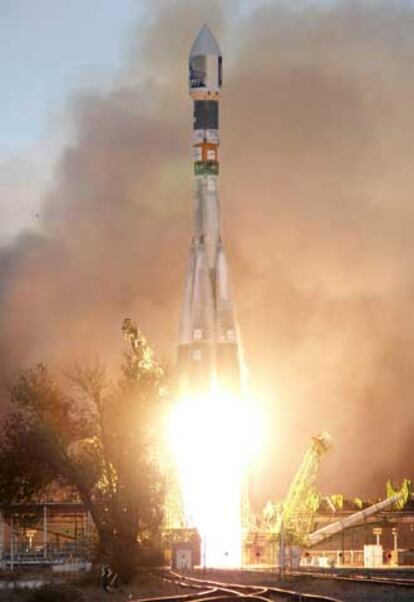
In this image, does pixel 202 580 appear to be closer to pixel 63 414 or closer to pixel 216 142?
pixel 63 414

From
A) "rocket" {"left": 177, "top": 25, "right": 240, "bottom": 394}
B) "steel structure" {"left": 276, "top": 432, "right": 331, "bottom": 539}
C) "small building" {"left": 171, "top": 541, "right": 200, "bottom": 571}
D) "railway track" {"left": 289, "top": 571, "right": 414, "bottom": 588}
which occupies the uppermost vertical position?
"rocket" {"left": 177, "top": 25, "right": 240, "bottom": 394}

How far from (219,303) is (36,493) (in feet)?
86.5

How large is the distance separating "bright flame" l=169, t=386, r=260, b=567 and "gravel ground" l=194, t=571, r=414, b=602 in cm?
2413

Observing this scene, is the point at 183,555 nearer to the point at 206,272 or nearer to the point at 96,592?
the point at 96,592

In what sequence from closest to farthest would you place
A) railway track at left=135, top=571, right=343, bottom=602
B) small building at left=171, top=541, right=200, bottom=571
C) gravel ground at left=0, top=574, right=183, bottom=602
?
railway track at left=135, top=571, right=343, bottom=602
gravel ground at left=0, top=574, right=183, bottom=602
small building at left=171, top=541, right=200, bottom=571

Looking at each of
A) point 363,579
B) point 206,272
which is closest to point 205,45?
point 206,272

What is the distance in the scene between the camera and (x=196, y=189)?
104 meters

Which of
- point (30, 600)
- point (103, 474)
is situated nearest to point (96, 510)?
point (103, 474)

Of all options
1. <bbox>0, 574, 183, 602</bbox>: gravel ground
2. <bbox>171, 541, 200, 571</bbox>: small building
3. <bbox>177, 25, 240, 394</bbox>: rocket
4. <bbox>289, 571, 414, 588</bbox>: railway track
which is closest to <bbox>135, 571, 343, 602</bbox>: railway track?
<bbox>0, 574, 183, 602</bbox>: gravel ground

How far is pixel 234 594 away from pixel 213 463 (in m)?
45.0

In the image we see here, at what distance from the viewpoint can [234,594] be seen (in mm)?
58656

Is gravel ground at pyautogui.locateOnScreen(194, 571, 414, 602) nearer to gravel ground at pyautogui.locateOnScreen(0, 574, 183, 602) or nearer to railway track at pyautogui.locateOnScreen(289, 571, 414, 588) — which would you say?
railway track at pyautogui.locateOnScreen(289, 571, 414, 588)

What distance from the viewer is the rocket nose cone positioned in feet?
335

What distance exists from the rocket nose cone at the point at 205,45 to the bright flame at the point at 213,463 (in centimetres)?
2264
